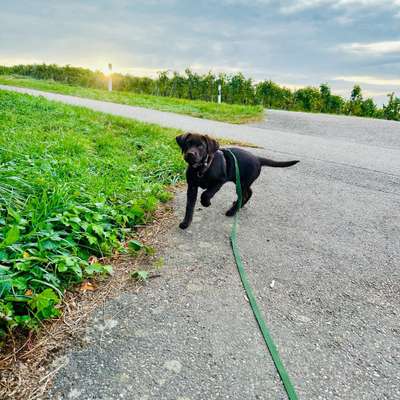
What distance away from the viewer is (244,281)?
2484 millimetres

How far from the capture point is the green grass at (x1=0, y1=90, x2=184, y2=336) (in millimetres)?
2033

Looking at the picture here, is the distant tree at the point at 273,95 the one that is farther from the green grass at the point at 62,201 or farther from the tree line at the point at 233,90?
the green grass at the point at 62,201

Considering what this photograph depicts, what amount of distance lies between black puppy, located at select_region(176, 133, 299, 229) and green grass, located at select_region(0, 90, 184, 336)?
46cm

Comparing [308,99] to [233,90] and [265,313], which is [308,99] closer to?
[233,90]

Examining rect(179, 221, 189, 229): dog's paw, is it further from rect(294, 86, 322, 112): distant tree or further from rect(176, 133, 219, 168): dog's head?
rect(294, 86, 322, 112): distant tree

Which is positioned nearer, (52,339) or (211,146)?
(52,339)

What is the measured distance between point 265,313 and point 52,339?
128 centimetres

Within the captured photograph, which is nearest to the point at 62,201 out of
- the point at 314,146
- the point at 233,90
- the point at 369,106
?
the point at 314,146

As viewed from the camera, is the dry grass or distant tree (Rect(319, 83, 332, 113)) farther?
distant tree (Rect(319, 83, 332, 113))

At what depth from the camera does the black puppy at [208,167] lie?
3.23m

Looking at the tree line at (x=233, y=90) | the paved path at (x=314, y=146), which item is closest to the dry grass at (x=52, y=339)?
the paved path at (x=314, y=146)

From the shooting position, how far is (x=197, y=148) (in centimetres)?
321

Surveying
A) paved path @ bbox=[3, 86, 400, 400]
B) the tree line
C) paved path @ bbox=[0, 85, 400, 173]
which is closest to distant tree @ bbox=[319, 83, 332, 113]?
the tree line

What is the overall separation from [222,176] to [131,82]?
3665cm
